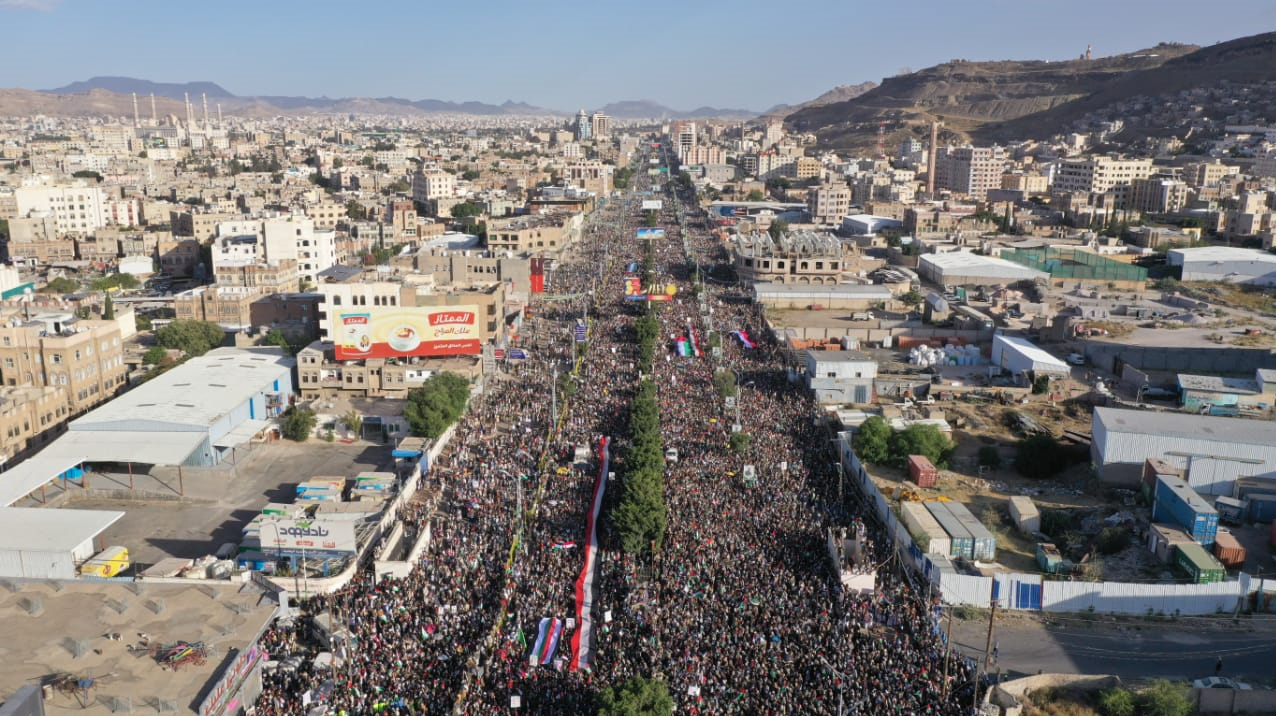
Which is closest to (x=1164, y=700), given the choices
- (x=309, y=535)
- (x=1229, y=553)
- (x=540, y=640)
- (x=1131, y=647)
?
(x=1131, y=647)

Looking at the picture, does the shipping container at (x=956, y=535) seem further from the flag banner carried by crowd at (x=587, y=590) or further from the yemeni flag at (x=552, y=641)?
the yemeni flag at (x=552, y=641)

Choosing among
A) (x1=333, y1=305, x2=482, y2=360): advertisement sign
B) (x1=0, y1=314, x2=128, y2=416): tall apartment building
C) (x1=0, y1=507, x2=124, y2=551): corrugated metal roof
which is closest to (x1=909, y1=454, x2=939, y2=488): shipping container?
(x1=333, y1=305, x2=482, y2=360): advertisement sign

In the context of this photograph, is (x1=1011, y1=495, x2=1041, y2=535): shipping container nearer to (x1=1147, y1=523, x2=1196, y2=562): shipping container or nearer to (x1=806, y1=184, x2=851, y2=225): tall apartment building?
(x1=1147, y1=523, x2=1196, y2=562): shipping container

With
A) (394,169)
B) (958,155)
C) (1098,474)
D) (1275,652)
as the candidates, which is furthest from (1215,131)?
(1275,652)

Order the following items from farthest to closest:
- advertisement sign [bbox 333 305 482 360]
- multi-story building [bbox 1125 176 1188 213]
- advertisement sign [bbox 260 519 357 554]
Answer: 1. multi-story building [bbox 1125 176 1188 213]
2. advertisement sign [bbox 333 305 482 360]
3. advertisement sign [bbox 260 519 357 554]

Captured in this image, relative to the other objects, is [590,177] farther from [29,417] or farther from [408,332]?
[29,417]

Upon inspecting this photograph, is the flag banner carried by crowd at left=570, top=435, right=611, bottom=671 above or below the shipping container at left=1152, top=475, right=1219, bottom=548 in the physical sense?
below

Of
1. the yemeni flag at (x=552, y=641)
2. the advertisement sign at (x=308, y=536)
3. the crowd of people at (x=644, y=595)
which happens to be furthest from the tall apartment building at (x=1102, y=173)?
the advertisement sign at (x=308, y=536)
